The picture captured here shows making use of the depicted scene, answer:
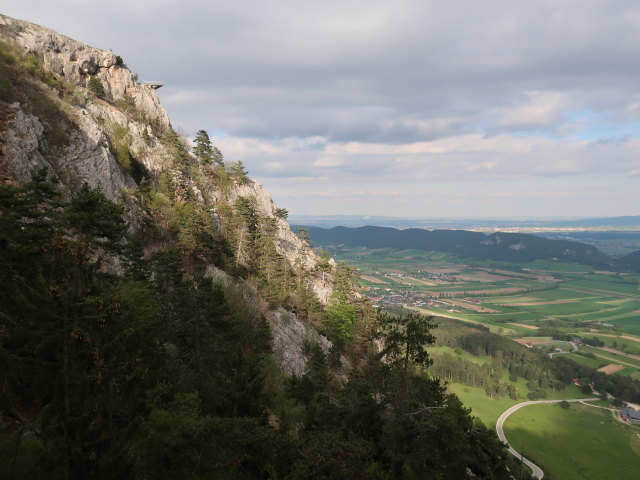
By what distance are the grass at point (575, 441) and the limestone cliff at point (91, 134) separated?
2314 inches

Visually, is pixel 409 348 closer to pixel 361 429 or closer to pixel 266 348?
pixel 361 429

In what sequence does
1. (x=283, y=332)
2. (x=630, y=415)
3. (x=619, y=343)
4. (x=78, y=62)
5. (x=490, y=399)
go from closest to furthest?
1. (x=283, y=332)
2. (x=78, y=62)
3. (x=630, y=415)
4. (x=490, y=399)
5. (x=619, y=343)

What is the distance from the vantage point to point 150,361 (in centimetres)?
1658

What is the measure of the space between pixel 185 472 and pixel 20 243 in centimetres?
1190

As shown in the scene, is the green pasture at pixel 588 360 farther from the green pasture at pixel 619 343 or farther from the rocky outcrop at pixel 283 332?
the rocky outcrop at pixel 283 332

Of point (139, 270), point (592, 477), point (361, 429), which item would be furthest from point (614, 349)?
point (139, 270)

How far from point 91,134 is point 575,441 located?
127m

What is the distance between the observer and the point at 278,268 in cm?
5422

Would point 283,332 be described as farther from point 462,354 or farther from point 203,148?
point 462,354

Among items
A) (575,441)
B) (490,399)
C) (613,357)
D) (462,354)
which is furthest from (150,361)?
(613,357)

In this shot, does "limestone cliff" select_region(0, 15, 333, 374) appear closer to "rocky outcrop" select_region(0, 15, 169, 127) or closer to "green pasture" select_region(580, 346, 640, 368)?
"rocky outcrop" select_region(0, 15, 169, 127)

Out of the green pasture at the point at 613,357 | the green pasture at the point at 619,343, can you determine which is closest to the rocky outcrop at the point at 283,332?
the green pasture at the point at 613,357

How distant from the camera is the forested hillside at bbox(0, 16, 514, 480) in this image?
9773 mm

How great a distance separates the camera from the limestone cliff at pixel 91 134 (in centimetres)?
3120
